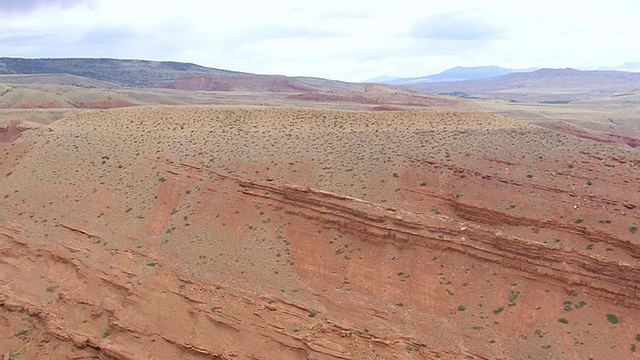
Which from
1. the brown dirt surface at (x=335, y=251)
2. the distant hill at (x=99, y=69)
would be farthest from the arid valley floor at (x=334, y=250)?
the distant hill at (x=99, y=69)

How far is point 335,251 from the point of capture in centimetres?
2441

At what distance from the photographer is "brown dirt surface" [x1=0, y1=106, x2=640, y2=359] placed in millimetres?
19516

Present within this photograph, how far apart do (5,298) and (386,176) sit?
22316mm

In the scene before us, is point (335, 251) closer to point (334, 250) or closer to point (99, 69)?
point (334, 250)

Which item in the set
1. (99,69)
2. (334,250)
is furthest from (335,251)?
(99,69)

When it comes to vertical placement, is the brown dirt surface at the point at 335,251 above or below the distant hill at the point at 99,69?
below

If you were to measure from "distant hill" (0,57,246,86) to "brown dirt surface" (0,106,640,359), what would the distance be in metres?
148

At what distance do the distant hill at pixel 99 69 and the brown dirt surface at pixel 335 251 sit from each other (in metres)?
148

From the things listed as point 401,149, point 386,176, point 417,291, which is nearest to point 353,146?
point 401,149

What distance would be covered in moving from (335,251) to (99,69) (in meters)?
181

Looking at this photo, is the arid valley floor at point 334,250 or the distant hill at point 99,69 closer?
the arid valley floor at point 334,250

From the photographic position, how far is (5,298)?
25.3 m

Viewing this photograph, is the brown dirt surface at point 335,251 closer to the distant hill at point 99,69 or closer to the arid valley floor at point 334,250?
the arid valley floor at point 334,250

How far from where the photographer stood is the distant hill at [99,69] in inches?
6629
